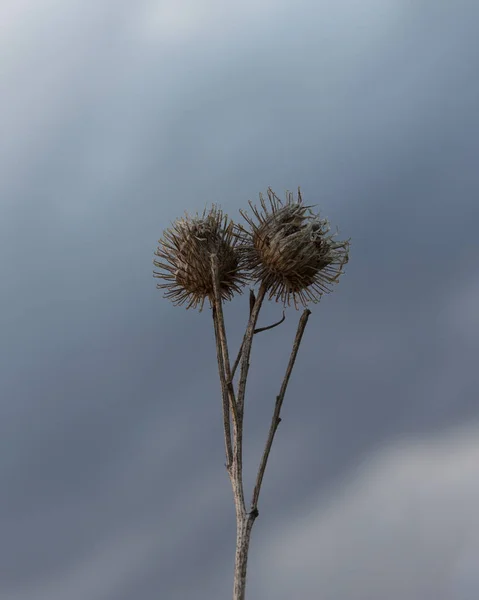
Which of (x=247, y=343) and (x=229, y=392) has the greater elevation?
(x=247, y=343)

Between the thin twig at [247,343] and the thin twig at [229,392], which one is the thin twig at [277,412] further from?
the thin twig at [247,343]

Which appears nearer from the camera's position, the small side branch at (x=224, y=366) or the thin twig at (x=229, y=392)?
the thin twig at (x=229, y=392)

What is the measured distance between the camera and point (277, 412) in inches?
255

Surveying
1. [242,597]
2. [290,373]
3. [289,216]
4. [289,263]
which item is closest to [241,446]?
[290,373]

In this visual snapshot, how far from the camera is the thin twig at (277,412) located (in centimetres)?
620

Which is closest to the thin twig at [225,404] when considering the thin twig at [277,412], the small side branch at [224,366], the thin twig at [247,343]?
the small side branch at [224,366]

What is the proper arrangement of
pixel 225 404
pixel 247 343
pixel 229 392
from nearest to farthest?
1. pixel 229 392
2. pixel 225 404
3. pixel 247 343

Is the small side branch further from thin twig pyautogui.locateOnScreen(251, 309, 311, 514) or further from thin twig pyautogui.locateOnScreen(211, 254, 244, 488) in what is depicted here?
thin twig pyautogui.locateOnScreen(251, 309, 311, 514)

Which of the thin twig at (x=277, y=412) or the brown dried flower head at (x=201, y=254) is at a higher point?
the brown dried flower head at (x=201, y=254)

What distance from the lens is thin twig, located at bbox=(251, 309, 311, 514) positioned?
6195 millimetres

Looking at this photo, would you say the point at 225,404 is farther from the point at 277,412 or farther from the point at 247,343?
the point at 247,343

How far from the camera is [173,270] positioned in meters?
7.05

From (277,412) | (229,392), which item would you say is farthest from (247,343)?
(277,412)

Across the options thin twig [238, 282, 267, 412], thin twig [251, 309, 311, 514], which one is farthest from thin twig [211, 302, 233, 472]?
thin twig [251, 309, 311, 514]
